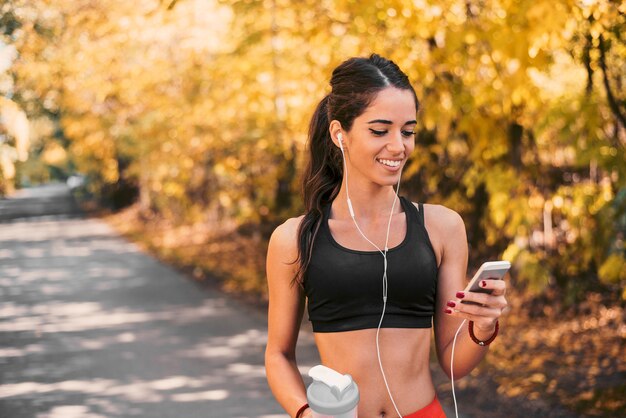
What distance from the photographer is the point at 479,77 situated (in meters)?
7.39

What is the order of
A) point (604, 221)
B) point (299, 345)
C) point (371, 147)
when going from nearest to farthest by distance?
point (371, 147), point (604, 221), point (299, 345)

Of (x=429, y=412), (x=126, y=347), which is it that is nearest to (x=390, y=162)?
(x=429, y=412)

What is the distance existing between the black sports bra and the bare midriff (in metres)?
0.03

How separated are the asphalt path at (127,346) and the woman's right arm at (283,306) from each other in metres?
3.88

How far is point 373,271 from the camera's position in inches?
85.6

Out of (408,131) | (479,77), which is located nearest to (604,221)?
(479,77)

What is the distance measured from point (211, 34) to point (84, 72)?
19.1 ft

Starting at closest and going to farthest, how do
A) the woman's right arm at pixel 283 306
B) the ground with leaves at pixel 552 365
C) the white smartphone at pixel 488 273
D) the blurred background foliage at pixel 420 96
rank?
the white smartphone at pixel 488 273 < the woman's right arm at pixel 283 306 < the blurred background foliage at pixel 420 96 < the ground with leaves at pixel 552 365

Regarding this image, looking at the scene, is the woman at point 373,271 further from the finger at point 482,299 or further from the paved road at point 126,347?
the paved road at point 126,347

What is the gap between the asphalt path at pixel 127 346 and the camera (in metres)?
6.41

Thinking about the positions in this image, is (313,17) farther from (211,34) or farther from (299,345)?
(211,34)

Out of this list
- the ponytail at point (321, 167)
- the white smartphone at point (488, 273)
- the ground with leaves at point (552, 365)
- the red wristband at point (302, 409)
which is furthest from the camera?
the ground with leaves at point (552, 365)

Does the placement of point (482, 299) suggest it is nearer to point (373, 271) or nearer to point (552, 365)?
point (373, 271)

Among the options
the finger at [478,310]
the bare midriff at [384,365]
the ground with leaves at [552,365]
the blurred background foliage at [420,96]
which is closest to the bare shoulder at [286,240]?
the bare midriff at [384,365]
